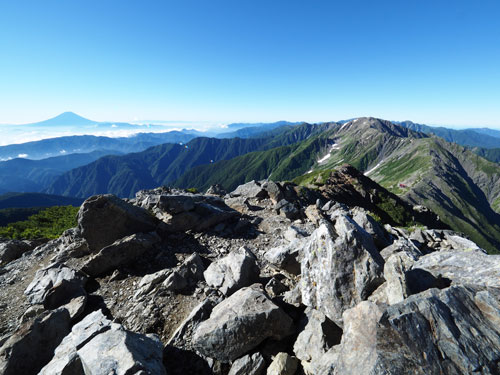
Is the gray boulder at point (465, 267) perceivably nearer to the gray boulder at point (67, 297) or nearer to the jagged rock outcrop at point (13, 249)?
the gray boulder at point (67, 297)

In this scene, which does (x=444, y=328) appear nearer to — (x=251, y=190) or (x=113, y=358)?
(x=113, y=358)

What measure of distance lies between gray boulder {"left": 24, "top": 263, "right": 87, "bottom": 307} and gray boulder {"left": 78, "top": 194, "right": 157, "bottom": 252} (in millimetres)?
2756

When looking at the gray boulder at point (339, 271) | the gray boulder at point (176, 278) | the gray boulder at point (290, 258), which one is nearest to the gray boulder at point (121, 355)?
the gray boulder at point (176, 278)

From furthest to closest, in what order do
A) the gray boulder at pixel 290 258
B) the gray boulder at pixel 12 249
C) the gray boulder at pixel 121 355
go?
1. the gray boulder at pixel 12 249
2. the gray boulder at pixel 290 258
3. the gray boulder at pixel 121 355

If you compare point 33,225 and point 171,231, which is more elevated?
point 171,231

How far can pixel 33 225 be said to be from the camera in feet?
136

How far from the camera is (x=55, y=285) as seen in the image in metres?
12.6

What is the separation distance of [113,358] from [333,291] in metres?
8.14

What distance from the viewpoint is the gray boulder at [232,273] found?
11609mm

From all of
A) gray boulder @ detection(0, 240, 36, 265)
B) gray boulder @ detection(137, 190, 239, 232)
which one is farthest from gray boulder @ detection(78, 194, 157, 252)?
gray boulder @ detection(0, 240, 36, 265)

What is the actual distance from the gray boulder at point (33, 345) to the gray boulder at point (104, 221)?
6762 mm

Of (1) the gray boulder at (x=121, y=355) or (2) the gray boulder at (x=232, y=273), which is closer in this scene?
(1) the gray boulder at (x=121, y=355)

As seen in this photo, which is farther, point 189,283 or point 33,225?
point 33,225

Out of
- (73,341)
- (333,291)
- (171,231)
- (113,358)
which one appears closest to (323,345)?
(333,291)
